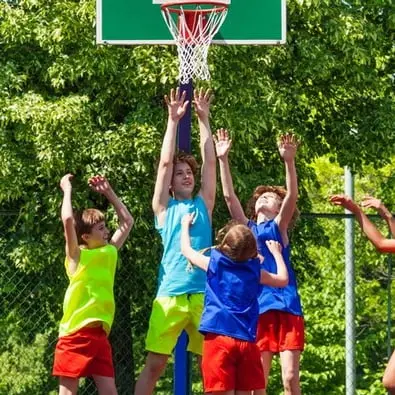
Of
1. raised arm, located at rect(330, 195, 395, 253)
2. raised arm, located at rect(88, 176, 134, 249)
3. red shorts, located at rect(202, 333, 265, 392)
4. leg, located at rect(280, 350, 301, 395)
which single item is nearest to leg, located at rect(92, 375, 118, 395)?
red shorts, located at rect(202, 333, 265, 392)

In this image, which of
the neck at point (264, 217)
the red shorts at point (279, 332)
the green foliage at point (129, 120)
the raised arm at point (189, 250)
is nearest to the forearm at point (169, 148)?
the raised arm at point (189, 250)

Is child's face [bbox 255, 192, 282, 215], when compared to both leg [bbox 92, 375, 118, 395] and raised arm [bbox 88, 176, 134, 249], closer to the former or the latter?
raised arm [bbox 88, 176, 134, 249]

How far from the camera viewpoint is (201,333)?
871 cm

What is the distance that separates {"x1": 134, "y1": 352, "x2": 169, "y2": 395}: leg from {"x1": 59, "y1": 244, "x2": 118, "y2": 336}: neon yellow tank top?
37 centimetres

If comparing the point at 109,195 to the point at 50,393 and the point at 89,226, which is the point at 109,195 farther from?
the point at 50,393

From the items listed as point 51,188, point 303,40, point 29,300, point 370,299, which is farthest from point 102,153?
point 370,299

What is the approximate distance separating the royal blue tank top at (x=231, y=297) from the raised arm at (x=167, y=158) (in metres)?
0.84

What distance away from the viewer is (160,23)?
34.8 ft

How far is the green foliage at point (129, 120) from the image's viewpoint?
44.3 feet

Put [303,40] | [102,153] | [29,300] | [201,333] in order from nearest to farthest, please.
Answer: [201,333]
[29,300]
[102,153]
[303,40]

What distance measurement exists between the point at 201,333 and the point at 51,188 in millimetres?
6253

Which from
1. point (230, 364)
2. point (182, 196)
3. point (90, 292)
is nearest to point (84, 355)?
point (90, 292)

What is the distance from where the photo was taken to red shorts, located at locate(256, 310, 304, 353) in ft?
30.5

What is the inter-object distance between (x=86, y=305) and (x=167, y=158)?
1.12 meters
